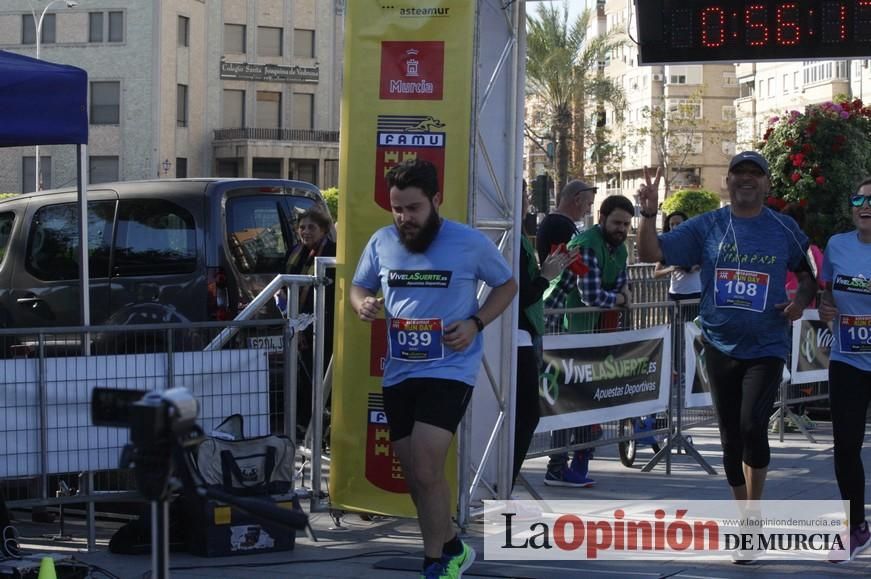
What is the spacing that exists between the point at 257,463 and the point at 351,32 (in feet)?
8.30

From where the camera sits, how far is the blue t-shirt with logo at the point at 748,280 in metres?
6.81

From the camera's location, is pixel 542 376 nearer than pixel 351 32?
No

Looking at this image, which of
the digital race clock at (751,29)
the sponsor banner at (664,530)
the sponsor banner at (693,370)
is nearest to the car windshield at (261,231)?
the sponsor banner at (693,370)

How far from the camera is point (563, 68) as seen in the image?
5503cm

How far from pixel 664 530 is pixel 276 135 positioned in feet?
207

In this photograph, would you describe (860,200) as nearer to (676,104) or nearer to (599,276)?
(599,276)

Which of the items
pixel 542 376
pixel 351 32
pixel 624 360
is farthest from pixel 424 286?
pixel 624 360

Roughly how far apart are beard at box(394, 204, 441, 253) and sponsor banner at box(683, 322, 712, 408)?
4837mm

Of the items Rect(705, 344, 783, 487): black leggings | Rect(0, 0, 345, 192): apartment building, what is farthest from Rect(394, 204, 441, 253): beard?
Rect(0, 0, 345, 192): apartment building

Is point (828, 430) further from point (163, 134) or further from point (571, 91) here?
point (163, 134)

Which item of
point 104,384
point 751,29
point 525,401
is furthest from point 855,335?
point 104,384

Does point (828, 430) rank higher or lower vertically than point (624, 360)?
lower

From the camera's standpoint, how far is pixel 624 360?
9.84 meters

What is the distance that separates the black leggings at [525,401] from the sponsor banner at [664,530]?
383mm
